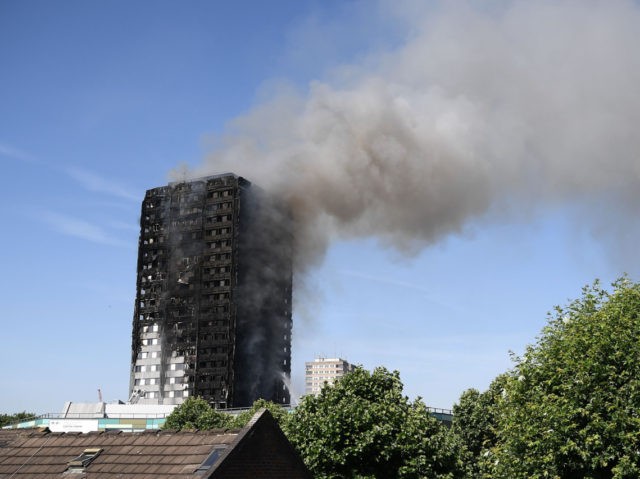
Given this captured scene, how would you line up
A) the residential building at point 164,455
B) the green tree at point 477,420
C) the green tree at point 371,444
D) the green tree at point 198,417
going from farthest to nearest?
the green tree at point 198,417 < the green tree at point 477,420 < the green tree at point 371,444 < the residential building at point 164,455

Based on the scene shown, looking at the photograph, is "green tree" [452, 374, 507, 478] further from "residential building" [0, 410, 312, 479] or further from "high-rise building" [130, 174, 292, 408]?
"high-rise building" [130, 174, 292, 408]

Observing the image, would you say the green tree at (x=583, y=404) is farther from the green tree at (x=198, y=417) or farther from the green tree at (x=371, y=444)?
the green tree at (x=198, y=417)

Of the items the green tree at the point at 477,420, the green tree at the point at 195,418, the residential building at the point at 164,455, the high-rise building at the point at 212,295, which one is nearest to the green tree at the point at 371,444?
the residential building at the point at 164,455

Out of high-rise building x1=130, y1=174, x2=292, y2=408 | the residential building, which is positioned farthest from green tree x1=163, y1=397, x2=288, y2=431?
high-rise building x1=130, y1=174, x2=292, y2=408

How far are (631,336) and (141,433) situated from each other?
76.3 feet

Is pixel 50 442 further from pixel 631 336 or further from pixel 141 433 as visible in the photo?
pixel 631 336

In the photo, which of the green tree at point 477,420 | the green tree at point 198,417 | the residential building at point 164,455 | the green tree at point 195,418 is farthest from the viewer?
the green tree at point 195,418

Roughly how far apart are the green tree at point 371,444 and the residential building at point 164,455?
982 cm

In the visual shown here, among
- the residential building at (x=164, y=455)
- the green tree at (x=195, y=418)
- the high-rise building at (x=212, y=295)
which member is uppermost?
the high-rise building at (x=212, y=295)

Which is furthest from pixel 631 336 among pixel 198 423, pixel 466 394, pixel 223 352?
pixel 223 352

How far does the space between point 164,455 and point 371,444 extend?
13.9m

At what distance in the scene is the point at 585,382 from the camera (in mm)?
35219

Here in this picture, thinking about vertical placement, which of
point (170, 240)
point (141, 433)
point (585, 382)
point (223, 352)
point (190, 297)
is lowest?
point (141, 433)

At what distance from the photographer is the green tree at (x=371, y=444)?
121 ft
